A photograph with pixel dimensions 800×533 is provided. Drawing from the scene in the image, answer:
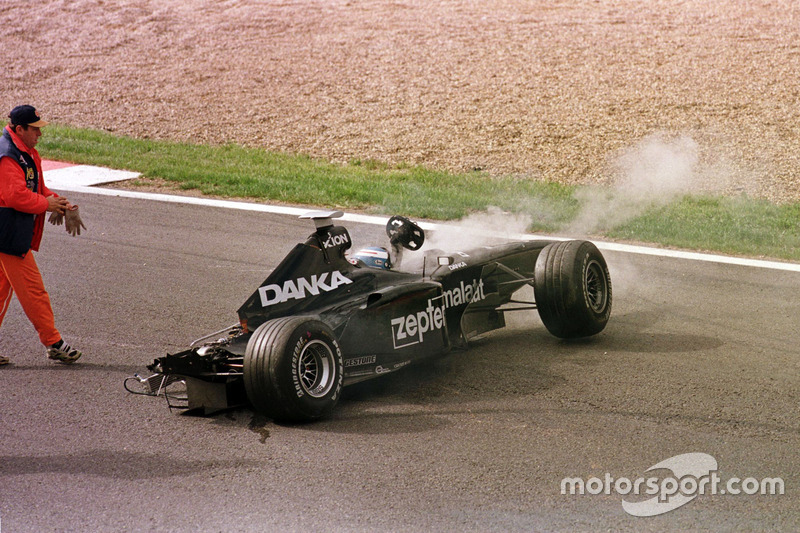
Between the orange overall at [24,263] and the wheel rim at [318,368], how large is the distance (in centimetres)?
237

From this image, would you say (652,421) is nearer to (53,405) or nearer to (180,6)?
(53,405)

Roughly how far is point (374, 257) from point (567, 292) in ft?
4.97

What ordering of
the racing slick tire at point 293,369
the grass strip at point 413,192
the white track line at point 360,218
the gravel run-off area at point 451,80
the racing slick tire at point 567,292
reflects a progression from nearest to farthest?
the racing slick tire at point 293,369 < the racing slick tire at point 567,292 < the white track line at point 360,218 < the grass strip at point 413,192 < the gravel run-off area at point 451,80

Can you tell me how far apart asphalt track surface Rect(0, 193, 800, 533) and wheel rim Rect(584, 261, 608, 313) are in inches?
11.9

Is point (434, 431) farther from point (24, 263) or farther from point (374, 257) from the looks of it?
point (24, 263)

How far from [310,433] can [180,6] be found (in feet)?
70.6

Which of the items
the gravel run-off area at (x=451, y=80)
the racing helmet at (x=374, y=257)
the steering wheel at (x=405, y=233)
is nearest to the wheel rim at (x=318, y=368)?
the racing helmet at (x=374, y=257)

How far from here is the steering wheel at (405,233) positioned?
23.2ft


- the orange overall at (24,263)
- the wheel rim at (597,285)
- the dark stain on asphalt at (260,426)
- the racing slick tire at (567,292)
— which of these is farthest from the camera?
A: the wheel rim at (597,285)

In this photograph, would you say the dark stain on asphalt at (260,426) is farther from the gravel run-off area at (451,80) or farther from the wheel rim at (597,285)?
the gravel run-off area at (451,80)

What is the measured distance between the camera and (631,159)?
13.7 m

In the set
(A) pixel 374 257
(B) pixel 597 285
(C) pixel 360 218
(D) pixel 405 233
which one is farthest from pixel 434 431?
(C) pixel 360 218

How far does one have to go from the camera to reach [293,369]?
5.34 m

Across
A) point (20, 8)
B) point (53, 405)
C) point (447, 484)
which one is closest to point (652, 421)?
point (447, 484)
